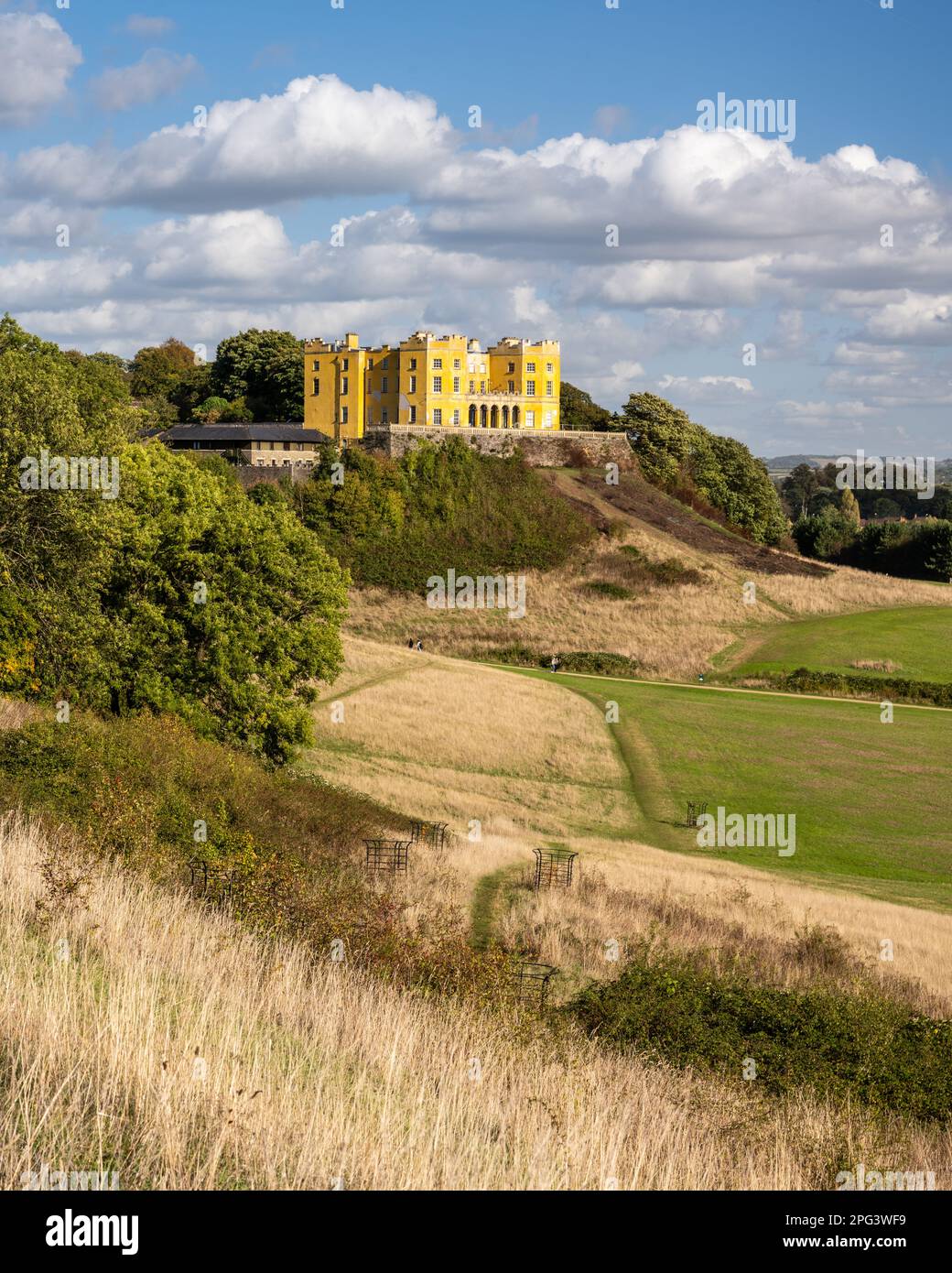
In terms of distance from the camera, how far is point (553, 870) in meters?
28.7

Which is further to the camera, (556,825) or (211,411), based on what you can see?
(211,411)

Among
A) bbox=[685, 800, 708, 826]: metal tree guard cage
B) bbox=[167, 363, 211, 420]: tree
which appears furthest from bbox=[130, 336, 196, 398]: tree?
bbox=[685, 800, 708, 826]: metal tree guard cage

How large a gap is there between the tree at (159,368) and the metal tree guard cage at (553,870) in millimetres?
88697

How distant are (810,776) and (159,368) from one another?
3495 inches

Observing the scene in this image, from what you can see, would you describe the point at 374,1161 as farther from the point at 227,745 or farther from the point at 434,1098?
the point at 227,745

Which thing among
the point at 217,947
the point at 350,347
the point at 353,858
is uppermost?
the point at 350,347

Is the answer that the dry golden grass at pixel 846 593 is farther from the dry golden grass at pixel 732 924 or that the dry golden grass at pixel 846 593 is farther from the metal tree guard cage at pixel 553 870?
the metal tree guard cage at pixel 553 870

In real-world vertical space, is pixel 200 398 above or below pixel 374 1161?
above

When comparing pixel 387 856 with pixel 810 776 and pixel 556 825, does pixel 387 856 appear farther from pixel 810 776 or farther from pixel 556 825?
pixel 810 776

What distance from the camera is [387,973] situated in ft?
43.5

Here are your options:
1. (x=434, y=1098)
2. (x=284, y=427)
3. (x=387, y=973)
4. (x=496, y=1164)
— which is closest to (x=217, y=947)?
(x=387, y=973)

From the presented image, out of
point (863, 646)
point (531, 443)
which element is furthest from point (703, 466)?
point (863, 646)

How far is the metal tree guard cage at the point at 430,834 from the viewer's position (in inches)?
1233

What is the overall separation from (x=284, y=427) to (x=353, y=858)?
6998 centimetres
